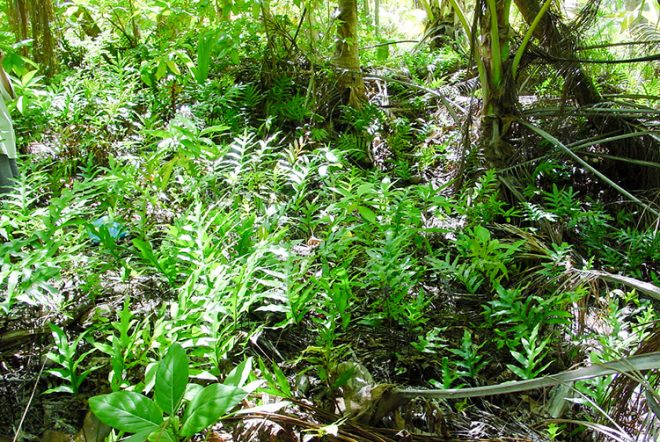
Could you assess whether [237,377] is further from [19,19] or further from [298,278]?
[19,19]

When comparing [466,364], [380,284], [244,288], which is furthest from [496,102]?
[244,288]

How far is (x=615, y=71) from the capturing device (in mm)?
4570

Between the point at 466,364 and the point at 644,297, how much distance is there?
1.22 meters

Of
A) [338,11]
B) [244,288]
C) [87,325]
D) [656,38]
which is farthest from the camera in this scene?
[338,11]

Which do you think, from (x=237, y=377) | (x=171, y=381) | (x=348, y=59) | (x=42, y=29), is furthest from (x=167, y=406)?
(x=42, y=29)

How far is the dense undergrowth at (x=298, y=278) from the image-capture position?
176cm

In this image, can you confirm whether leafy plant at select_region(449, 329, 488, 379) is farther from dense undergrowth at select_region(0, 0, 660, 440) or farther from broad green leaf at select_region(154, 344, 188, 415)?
broad green leaf at select_region(154, 344, 188, 415)

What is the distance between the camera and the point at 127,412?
4.08 ft

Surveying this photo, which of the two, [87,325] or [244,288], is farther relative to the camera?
[87,325]

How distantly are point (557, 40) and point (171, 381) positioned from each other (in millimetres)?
3383

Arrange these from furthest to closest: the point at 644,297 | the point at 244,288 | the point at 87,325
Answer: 1. the point at 644,297
2. the point at 87,325
3. the point at 244,288

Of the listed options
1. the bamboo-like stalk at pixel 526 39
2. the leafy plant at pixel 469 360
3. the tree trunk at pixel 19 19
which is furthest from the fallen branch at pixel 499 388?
the tree trunk at pixel 19 19

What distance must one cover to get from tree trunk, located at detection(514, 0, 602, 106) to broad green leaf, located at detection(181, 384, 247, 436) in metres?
3.25

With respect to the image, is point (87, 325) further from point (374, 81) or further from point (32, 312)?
point (374, 81)
